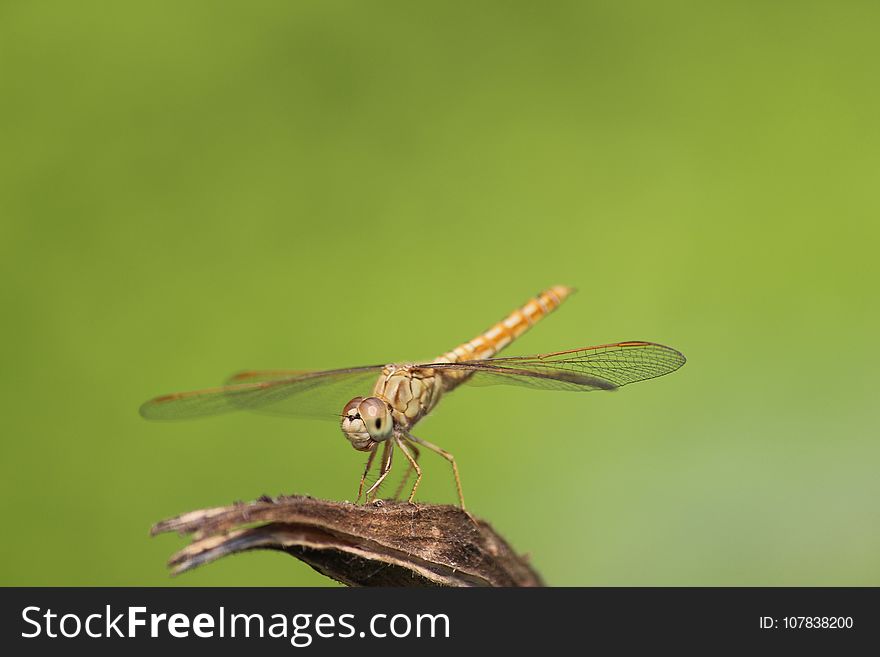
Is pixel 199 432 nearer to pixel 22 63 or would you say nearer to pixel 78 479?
pixel 78 479

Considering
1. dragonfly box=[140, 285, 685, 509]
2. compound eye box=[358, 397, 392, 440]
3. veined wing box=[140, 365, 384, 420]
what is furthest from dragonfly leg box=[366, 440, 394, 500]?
veined wing box=[140, 365, 384, 420]

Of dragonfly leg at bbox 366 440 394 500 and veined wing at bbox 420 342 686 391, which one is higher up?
veined wing at bbox 420 342 686 391

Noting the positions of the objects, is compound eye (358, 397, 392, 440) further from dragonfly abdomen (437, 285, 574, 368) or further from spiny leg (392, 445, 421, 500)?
dragonfly abdomen (437, 285, 574, 368)

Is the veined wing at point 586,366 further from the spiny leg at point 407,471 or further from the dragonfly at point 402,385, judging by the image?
the spiny leg at point 407,471

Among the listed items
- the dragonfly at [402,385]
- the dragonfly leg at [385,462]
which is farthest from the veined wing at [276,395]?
the dragonfly leg at [385,462]

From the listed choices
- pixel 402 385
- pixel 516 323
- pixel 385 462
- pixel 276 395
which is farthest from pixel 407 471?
pixel 516 323
